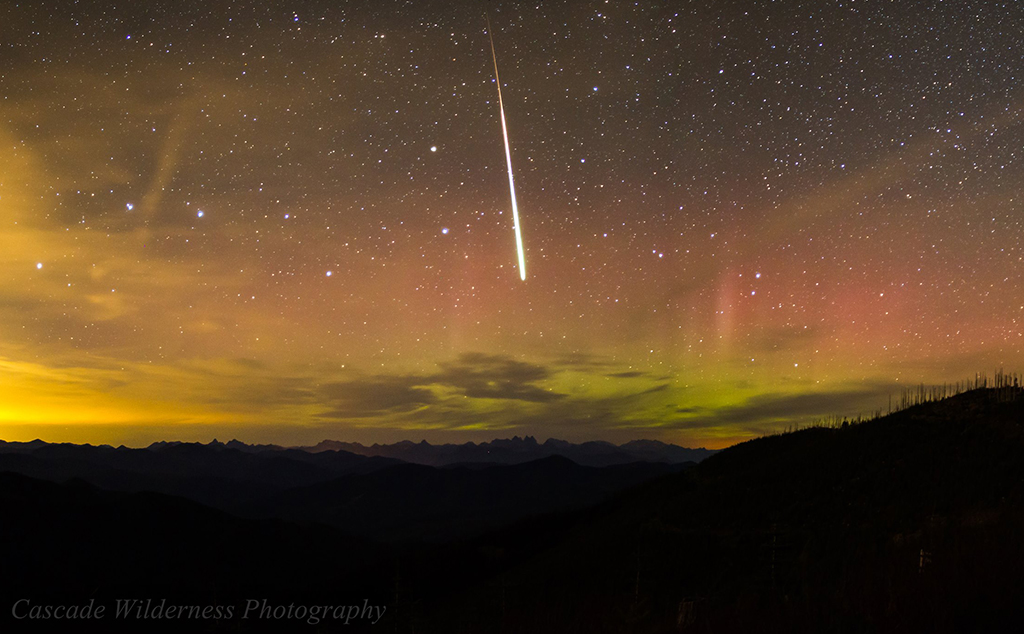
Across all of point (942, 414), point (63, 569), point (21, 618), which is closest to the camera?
point (942, 414)

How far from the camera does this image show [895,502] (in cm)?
1914

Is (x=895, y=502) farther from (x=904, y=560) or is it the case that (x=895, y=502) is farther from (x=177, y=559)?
(x=177, y=559)

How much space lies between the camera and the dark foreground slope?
14.8ft

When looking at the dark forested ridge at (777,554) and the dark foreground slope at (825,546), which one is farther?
the dark forested ridge at (777,554)

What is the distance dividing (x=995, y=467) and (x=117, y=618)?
75.7 meters

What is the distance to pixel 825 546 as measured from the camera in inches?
644

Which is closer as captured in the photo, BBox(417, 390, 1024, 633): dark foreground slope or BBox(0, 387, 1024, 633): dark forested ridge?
BBox(417, 390, 1024, 633): dark foreground slope

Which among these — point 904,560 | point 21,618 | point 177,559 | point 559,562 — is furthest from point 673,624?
point 177,559

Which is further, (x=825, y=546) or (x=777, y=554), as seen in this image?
(x=777, y=554)

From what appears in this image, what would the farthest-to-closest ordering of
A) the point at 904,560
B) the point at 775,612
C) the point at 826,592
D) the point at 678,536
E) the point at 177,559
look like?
the point at 177,559 < the point at 678,536 < the point at 904,560 < the point at 826,592 < the point at 775,612

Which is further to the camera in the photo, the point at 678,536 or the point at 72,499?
the point at 72,499

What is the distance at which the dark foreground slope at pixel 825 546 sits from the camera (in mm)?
4496

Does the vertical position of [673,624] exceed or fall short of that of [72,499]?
it exceeds it

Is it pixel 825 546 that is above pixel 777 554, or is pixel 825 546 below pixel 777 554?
above
